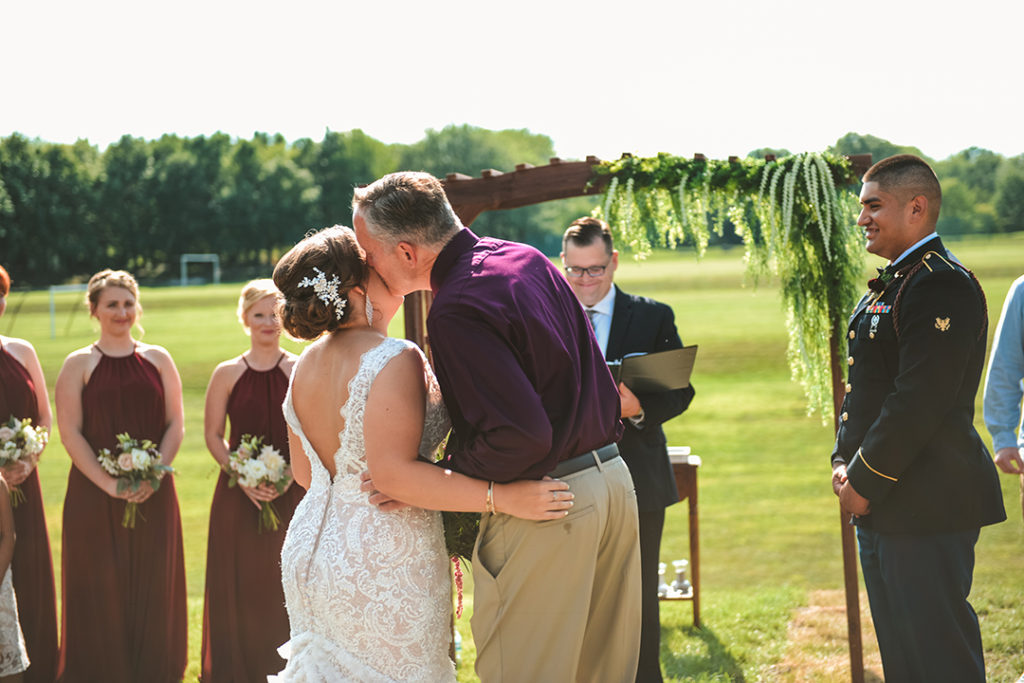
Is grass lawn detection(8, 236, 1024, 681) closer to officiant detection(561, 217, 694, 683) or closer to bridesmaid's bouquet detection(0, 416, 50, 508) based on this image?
officiant detection(561, 217, 694, 683)

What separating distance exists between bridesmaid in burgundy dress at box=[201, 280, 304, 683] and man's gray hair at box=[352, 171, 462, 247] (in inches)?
108

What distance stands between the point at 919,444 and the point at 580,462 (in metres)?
1.40

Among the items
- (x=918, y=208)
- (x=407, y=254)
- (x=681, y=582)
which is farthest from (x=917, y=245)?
(x=681, y=582)

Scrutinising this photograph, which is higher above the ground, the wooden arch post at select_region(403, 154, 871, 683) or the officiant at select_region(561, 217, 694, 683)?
the wooden arch post at select_region(403, 154, 871, 683)

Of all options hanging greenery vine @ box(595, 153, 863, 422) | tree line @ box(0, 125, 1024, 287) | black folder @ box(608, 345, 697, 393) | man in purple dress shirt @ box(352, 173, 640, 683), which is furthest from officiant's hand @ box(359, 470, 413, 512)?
tree line @ box(0, 125, 1024, 287)

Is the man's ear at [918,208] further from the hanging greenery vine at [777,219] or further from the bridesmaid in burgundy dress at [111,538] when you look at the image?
the bridesmaid in burgundy dress at [111,538]

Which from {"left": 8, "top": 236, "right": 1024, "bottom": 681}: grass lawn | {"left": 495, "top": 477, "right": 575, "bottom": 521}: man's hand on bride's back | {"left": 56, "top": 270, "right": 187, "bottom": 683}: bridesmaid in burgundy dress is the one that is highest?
{"left": 495, "top": 477, "right": 575, "bottom": 521}: man's hand on bride's back

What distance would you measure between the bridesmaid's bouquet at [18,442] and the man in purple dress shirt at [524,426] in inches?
124

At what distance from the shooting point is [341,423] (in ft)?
9.68

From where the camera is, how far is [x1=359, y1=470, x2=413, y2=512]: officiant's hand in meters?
2.88

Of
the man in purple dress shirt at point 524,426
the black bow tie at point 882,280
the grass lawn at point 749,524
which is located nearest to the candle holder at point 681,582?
the grass lawn at point 749,524

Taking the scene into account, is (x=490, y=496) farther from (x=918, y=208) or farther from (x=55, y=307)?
(x=55, y=307)

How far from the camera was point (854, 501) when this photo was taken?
349 centimetres

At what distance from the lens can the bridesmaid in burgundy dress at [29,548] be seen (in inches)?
203
